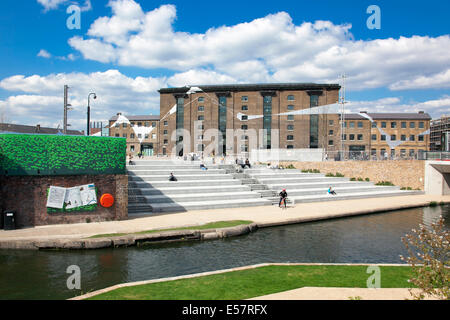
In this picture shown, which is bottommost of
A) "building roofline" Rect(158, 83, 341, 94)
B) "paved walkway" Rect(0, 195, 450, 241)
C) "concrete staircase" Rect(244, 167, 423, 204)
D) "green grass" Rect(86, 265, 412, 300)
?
"green grass" Rect(86, 265, 412, 300)

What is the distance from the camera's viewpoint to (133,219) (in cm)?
1820

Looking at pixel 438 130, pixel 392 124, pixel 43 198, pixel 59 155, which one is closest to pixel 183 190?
pixel 59 155

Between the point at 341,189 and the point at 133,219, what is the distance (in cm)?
1975

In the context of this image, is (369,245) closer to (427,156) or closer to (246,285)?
(246,285)

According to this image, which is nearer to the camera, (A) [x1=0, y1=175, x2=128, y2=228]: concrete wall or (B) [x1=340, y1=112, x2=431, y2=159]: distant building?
(A) [x1=0, y1=175, x2=128, y2=228]: concrete wall

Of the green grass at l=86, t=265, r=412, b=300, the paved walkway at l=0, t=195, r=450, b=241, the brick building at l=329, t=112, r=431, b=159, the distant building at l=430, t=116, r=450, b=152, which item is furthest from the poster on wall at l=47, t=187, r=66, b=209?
the distant building at l=430, t=116, r=450, b=152

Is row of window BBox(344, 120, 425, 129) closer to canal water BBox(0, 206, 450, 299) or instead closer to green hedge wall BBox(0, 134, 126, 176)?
canal water BBox(0, 206, 450, 299)

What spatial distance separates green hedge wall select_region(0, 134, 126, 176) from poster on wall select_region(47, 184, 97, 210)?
0.83m

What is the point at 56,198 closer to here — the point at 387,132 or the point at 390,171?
the point at 390,171

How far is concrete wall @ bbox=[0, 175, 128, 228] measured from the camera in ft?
52.3

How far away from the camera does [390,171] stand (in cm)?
3606

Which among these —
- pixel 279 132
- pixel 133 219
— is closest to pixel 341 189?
pixel 133 219

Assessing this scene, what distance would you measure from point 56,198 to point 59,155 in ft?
7.15

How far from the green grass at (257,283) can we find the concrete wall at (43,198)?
32.2 ft
